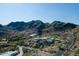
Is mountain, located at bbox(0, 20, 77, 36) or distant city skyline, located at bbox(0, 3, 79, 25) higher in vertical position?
distant city skyline, located at bbox(0, 3, 79, 25)

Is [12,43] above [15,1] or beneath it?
beneath

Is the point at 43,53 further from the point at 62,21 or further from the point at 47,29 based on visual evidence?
the point at 62,21

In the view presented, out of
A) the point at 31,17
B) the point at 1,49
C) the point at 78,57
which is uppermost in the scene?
the point at 31,17

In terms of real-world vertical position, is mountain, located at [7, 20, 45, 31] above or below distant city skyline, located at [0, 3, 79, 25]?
below

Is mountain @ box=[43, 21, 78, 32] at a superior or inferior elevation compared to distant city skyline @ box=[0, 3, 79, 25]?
inferior

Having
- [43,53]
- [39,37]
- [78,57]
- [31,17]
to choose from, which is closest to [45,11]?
[31,17]

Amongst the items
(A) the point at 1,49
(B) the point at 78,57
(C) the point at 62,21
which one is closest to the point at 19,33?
(A) the point at 1,49

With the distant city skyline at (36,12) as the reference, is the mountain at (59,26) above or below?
below

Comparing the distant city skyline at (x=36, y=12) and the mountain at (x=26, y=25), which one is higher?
the distant city skyline at (x=36, y=12)
